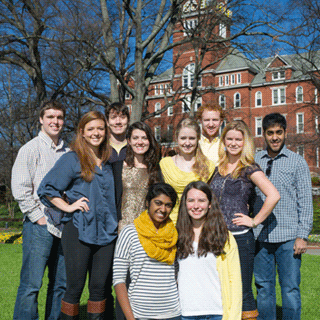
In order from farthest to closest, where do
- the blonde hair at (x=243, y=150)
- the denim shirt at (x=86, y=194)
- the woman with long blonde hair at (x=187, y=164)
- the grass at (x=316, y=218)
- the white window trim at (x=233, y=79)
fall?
the white window trim at (x=233, y=79) < the grass at (x=316, y=218) < the woman with long blonde hair at (x=187, y=164) < the blonde hair at (x=243, y=150) < the denim shirt at (x=86, y=194)

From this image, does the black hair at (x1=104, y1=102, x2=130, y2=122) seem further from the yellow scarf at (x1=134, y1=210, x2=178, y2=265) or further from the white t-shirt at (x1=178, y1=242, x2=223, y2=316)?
the white t-shirt at (x1=178, y1=242, x2=223, y2=316)

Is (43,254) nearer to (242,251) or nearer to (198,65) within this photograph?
(242,251)

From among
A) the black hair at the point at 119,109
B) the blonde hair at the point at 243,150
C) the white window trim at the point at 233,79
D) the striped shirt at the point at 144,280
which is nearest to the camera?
the striped shirt at the point at 144,280

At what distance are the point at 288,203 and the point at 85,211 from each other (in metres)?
2.08

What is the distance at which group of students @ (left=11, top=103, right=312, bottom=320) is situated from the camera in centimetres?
319

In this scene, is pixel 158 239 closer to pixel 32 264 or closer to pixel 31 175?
pixel 32 264

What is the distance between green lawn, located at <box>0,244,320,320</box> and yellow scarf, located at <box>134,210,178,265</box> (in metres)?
2.64

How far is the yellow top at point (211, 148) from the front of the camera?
424 cm

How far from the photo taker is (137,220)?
3316mm

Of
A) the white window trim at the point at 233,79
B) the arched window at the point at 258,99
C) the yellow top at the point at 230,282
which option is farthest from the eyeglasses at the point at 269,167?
the white window trim at the point at 233,79

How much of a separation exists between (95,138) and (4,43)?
31.8 ft

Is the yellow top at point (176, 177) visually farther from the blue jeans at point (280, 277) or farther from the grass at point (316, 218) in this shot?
the grass at point (316, 218)

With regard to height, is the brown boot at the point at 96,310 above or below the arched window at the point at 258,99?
below

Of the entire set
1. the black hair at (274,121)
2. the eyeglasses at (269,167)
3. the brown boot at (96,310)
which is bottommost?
the brown boot at (96,310)
